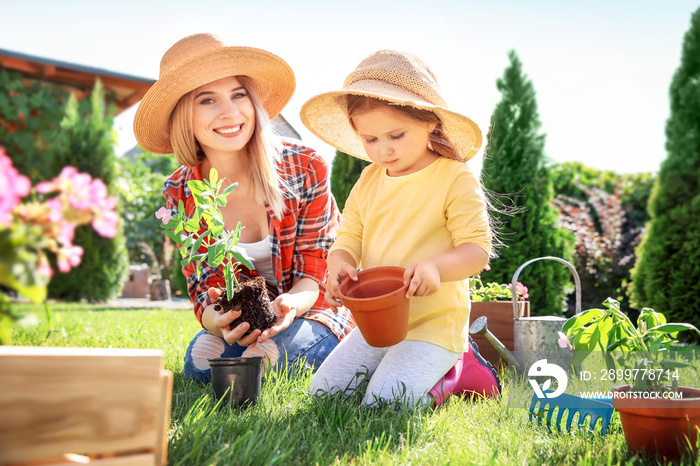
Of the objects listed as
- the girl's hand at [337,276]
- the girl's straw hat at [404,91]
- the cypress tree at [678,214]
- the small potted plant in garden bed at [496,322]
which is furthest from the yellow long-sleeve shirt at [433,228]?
the cypress tree at [678,214]

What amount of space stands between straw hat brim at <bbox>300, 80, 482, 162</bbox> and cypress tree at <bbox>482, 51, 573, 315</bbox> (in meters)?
2.91

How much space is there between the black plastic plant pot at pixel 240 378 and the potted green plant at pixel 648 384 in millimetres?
1129

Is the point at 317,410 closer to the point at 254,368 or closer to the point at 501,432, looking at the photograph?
the point at 254,368

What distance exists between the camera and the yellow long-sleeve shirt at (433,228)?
81.4 inches

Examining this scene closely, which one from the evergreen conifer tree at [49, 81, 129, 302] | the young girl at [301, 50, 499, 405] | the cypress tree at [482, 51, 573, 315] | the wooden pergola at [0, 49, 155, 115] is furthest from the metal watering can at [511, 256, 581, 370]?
the wooden pergola at [0, 49, 155, 115]

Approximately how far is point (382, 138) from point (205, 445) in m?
1.21

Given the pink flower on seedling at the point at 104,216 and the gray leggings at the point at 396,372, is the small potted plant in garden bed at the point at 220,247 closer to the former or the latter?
the gray leggings at the point at 396,372

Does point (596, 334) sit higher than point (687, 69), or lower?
lower

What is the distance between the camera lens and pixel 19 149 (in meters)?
9.41

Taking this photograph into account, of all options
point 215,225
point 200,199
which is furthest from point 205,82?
point 215,225

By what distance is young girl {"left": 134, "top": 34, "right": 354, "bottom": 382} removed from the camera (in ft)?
8.46

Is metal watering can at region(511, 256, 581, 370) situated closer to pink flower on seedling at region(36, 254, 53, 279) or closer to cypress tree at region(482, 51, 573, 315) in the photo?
pink flower on seedling at region(36, 254, 53, 279)

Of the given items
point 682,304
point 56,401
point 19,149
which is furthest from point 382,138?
point 19,149

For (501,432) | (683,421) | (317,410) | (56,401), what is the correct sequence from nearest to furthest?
(56,401)
(683,421)
(501,432)
(317,410)
